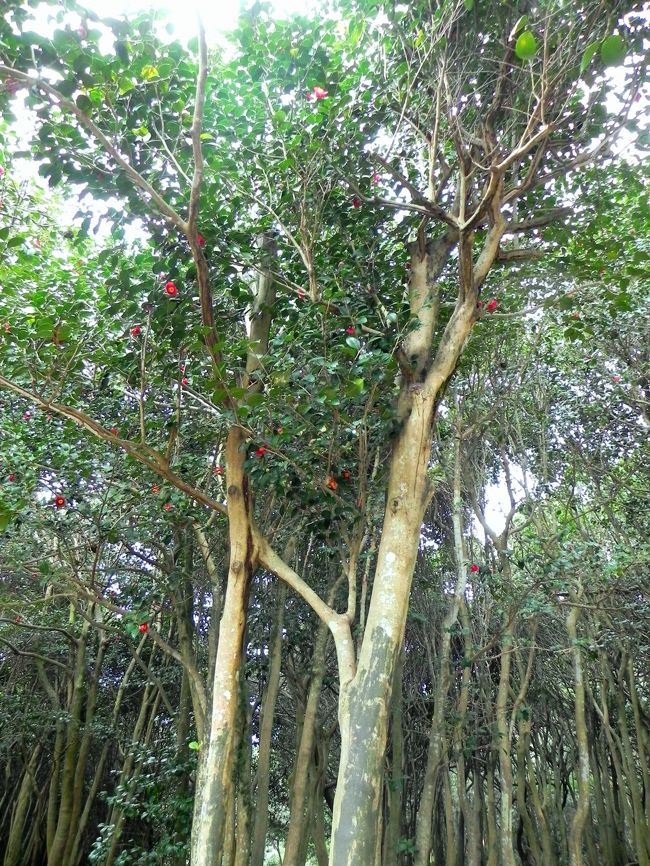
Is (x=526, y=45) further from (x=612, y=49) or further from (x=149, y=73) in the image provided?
(x=149, y=73)

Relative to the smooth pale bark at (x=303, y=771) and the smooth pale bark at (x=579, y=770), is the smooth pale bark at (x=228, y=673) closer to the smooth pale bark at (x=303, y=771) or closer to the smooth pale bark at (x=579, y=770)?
the smooth pale bark at (x=303, y=771)

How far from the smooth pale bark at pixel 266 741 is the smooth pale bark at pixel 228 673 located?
2.59 metres

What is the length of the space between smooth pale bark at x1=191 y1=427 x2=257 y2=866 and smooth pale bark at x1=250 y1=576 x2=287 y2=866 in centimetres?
259

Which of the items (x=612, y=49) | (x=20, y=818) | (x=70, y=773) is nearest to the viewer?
(x=612, y=49)

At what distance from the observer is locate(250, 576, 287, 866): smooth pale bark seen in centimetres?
646

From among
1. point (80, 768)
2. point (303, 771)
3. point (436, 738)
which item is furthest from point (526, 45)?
point (80, 768)

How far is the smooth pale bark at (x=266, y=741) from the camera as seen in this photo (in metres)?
6.46

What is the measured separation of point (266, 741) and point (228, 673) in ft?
11.4

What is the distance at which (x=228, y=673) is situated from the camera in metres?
3.65

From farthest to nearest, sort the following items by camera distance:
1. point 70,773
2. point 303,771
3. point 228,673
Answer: point 70,773 < point 303,771 < point 228,673

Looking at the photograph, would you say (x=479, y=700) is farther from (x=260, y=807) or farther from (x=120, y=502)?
(x=120, y=502)

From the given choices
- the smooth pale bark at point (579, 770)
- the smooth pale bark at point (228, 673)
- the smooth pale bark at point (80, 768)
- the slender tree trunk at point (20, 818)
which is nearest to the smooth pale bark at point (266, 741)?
the smooth pale bark at point (228, 673)

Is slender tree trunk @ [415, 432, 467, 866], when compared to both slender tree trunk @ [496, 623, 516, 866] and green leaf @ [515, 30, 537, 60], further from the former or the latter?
green leaf @ [515, 30, 537, 60]

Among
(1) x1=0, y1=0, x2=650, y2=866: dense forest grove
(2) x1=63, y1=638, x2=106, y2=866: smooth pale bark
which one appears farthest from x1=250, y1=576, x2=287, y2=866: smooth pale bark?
(2) x1=63, y1=638, x2=106, y2=866: smooth pale bark
